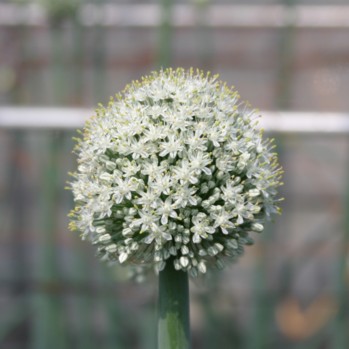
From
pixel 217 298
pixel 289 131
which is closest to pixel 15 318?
pixel 217 298

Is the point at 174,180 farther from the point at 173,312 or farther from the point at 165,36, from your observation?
the point at 165,36

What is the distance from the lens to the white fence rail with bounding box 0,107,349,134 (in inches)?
62.8

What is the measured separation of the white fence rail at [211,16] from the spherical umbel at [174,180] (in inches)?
53.1

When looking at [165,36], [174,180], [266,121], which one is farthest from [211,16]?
[174,180]

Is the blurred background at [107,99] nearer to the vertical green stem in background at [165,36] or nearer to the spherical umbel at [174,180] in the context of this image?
the vertical green stem in background at [165,36]

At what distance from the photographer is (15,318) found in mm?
1897

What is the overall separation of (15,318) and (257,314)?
0.57m

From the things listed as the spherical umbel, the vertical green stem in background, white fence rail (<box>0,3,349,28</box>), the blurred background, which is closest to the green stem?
the spherical umbel

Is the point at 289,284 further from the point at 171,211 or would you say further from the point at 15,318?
the point at 171,211

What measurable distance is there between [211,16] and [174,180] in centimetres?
154

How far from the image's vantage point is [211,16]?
209 cm

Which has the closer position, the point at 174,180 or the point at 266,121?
the point at 174,180

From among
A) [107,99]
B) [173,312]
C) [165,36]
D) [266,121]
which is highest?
[165,36]

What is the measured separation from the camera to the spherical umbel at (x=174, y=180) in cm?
61
